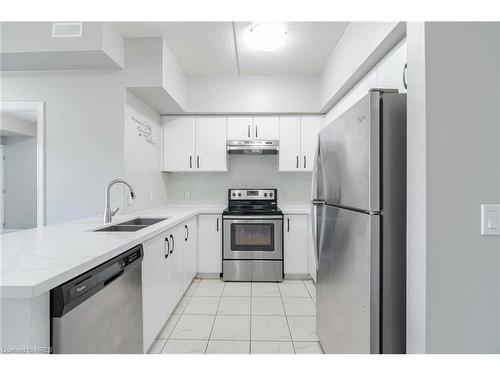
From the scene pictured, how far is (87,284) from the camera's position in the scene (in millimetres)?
1058

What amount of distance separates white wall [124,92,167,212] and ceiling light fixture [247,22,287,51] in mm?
1354

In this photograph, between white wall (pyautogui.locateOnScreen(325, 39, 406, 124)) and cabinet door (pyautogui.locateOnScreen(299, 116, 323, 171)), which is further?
cabinet door (pyautogui.locateOnScreen(299, 116, 323, 171))

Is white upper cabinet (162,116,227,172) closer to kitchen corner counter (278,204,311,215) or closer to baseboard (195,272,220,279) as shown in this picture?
kitchen corner counter (278,204,311,215)

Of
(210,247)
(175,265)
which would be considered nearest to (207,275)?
(210,247)

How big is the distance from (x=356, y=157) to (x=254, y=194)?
8.15ft

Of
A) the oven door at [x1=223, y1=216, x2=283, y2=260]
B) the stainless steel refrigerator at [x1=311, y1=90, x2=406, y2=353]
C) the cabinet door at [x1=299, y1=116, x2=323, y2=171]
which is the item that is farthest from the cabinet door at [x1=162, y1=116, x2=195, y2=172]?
the stainless steel refrigerator at [x1=311, y1=90, x2=406, y2=353]

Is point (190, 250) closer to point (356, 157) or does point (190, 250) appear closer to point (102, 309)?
point (102, 309)

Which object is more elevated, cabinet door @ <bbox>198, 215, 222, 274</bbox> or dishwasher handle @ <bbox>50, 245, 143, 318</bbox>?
dishwasher handle @ <bbox>50, 245, 143, 318</bbox>

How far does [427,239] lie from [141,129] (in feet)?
9.29

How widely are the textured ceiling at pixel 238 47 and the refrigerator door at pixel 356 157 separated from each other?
1268mm

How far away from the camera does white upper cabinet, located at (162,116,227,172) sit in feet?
11.7

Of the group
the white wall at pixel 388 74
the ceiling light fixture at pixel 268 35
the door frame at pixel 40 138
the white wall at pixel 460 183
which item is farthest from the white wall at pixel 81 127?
Answer: the white wall at pixel 460 183

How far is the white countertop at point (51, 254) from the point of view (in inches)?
33.1
